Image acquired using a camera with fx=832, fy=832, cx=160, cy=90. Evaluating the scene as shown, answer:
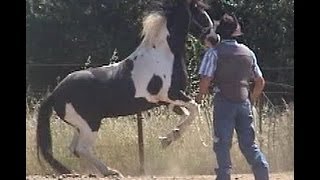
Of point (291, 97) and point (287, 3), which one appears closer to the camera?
point (291, 97)

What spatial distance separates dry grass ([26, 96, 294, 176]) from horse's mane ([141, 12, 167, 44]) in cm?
111

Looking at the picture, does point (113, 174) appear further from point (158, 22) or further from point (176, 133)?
point (158, 22)

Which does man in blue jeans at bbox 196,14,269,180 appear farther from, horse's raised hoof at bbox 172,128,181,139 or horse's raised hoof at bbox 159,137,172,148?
horse's raised hoof at bbox 159,137,172,148

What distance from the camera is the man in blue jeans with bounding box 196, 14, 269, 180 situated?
23.9ft

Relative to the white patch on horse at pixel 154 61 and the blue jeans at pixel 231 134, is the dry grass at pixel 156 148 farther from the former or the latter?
the blue jeans at pixel 231 134

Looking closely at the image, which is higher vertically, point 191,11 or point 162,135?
point 191,11

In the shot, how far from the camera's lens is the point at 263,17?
53.3 ft

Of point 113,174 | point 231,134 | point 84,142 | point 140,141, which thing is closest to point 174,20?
point 84,142

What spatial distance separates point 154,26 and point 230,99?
187 centimetres

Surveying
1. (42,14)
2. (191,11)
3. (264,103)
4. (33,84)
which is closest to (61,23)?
(42,14)

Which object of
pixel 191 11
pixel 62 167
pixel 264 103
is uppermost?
pixel 191 11

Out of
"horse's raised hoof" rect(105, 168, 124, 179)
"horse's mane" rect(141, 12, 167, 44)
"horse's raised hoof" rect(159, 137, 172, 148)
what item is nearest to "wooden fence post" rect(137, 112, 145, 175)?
"horse's raised hoof" rect(159, 137, 172, 148)

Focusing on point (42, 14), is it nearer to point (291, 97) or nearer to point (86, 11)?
point (86, 11)
